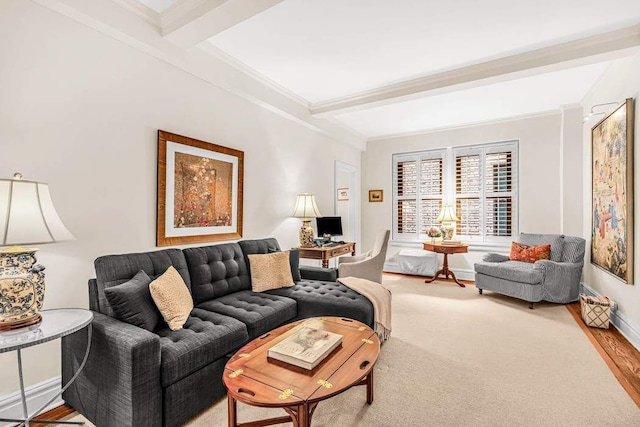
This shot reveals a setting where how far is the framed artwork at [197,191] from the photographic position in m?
2.82

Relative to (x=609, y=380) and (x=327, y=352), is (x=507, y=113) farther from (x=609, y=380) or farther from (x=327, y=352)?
(x=327, y=352)

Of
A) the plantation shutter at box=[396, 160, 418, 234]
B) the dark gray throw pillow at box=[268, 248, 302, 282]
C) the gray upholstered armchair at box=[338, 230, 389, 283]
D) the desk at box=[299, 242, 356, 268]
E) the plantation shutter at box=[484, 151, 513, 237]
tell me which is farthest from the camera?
the plantation shutter at box=[396, 160, 418, 234]

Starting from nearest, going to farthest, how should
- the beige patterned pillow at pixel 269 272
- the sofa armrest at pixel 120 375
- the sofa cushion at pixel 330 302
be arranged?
the sofa armrest at pixel 120 375 < the sofa cushion at pixel 330 302 < the beige patterned pillow at pixel 269 272

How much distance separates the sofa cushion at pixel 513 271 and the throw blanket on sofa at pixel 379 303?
2225 mm

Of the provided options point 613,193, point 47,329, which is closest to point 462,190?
point 613,193

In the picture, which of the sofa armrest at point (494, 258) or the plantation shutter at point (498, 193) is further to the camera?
the plantation shutter at point (498, 193)

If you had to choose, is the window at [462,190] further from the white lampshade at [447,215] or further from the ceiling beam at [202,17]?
A: the ceiling beam at [202,17]

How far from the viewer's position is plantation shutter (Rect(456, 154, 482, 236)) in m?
5.74

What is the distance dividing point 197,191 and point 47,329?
175 cm

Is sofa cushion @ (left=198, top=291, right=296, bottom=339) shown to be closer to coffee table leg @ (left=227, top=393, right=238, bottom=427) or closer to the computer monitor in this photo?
coffee table leg @ (left=227, top=393, right=238, bottom=427)

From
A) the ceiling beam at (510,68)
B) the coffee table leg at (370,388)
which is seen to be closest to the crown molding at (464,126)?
the ceiling beam at (510,68)

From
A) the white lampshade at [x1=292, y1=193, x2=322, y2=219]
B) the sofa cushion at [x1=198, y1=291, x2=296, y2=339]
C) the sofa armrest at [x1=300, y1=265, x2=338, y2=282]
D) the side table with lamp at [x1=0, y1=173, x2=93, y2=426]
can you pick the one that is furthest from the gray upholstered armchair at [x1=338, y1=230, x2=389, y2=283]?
the side table with lamp at [x1=0, y1=173, x2=93, y2=426]

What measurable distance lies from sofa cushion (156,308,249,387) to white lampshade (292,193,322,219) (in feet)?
7.39

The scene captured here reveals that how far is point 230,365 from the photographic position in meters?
1.68
